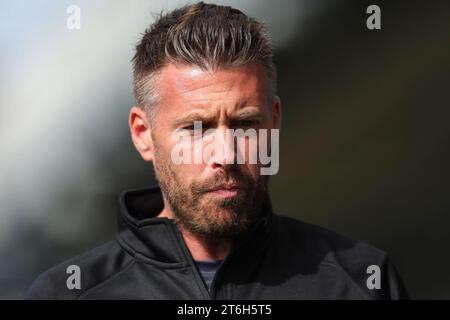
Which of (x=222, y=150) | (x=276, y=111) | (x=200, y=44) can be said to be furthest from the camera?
(x=276, y=111)

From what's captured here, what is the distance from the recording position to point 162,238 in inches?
106

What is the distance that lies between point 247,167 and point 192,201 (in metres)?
0.26

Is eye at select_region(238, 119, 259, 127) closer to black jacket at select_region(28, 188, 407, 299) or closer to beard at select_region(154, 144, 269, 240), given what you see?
beard at select_region(154, 144, 269, 240)

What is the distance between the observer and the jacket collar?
8.71ft

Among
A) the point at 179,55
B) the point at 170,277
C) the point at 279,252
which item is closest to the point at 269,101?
the point at 179,55

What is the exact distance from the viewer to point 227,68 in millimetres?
2645

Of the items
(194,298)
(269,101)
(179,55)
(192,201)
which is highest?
(179,55)

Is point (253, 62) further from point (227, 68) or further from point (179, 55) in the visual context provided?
point (179, 55)

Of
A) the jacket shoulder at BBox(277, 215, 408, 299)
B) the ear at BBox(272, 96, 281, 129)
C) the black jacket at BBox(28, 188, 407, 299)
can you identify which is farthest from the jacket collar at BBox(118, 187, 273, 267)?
the ear at BBox(272, 96, 281, 129)

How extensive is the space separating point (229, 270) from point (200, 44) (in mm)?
A: 919

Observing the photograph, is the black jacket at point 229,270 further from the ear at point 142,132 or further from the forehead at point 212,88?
the forehead at point 212,88

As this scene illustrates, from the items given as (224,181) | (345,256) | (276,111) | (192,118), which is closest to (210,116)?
(192,118)

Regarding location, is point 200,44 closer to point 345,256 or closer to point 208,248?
point 208,248

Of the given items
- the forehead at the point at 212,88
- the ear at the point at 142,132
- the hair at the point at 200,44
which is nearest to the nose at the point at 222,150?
the forehead at the point at 212,88
